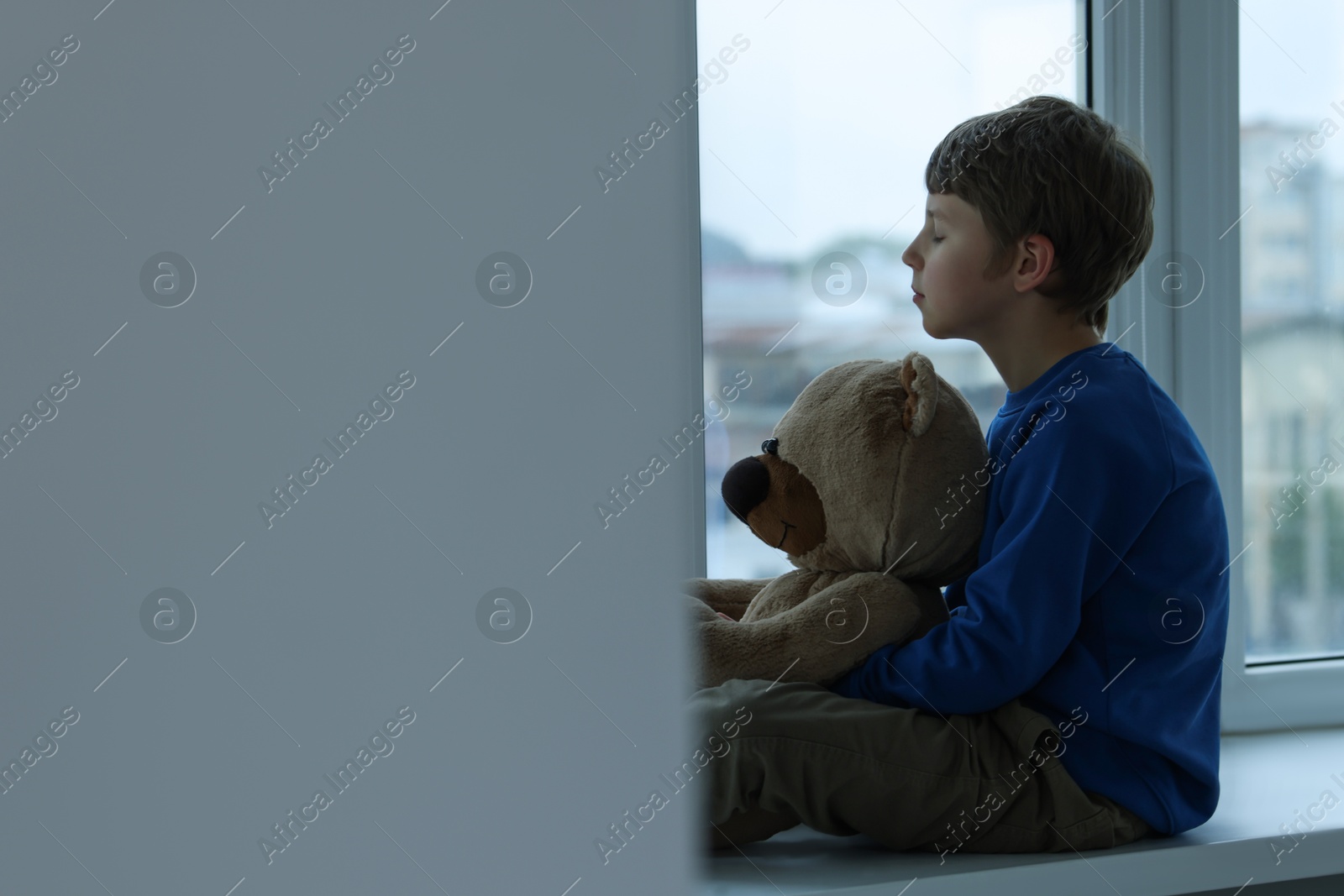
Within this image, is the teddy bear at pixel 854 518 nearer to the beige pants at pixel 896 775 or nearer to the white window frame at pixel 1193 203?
the beige pants at pixel 896 775

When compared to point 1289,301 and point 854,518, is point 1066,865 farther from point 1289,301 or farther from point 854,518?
point 1289,301

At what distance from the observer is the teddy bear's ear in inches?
32.0

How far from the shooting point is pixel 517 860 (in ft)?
0.84

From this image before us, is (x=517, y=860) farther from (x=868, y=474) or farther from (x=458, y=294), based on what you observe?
(x=868, y=474)

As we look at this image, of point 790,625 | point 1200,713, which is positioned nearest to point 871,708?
point 790,625

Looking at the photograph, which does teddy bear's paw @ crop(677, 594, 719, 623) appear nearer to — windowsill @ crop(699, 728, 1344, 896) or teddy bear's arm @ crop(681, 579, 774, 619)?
teddy bear's arm @ crop(681, 579, 774, 619)

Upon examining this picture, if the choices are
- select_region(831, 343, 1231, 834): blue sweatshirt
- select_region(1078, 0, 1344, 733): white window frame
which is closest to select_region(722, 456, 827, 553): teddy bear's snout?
select_region(831, 343, 1231, 834): blue sweatshirt

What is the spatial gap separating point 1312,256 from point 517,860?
129 centimetres

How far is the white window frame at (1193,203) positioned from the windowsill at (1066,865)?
33 cm

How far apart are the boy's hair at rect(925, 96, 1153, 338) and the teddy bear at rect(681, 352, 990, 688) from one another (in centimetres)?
14

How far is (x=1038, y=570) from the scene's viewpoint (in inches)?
30.1

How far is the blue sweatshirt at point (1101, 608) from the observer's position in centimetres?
77

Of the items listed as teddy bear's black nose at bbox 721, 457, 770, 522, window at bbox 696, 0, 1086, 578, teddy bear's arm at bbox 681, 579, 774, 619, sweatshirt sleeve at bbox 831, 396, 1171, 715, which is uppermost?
window at bbox 696, 0, 1086, 578

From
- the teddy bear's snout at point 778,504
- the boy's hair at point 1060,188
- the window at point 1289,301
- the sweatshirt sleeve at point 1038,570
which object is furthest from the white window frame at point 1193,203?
the teddy bear's snout at point 778,504
